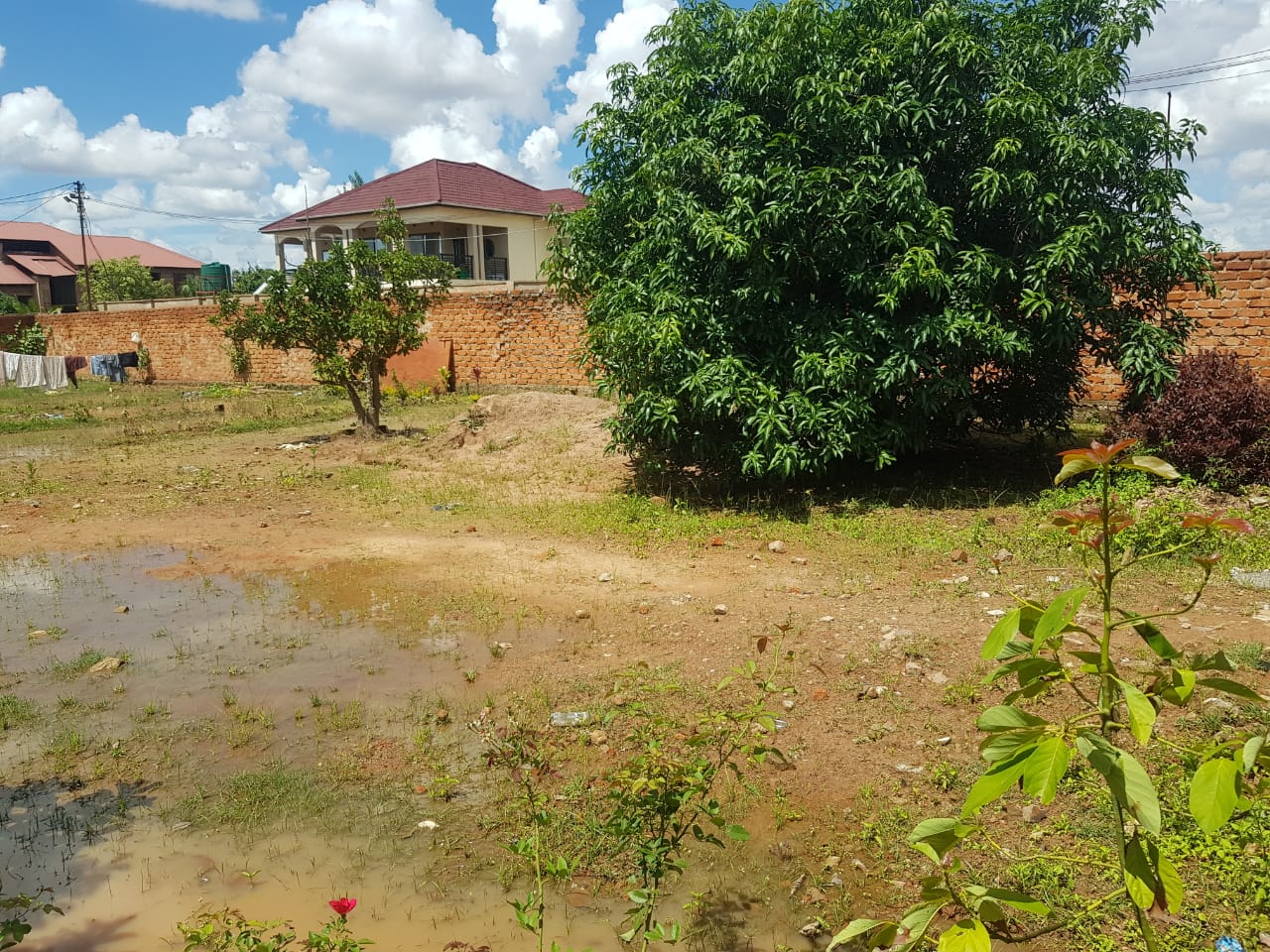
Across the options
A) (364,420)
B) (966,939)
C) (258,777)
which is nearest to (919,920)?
(966,939)

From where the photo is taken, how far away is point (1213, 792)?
1.19 m

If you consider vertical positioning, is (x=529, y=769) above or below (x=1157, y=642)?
below

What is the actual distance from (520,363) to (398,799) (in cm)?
1449

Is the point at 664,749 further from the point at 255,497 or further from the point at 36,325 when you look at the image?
the point at 36,325

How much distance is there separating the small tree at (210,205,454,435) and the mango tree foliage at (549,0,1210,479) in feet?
17.2

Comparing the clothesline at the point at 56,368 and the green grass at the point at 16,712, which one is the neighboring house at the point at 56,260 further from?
the green grass at the point at 16,712

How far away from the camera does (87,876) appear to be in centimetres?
323

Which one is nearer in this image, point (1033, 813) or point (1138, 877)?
point (1138, 877)

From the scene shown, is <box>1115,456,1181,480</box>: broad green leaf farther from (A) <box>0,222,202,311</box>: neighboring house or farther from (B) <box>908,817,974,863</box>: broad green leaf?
(A) <box>0,222,202,311</box>: neighboring house

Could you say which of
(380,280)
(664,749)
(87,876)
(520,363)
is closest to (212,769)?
(87,876)

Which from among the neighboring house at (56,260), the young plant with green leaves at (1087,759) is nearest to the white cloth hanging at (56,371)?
the neighboring house at (56,260)

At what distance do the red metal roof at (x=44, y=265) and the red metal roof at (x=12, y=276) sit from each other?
469mm

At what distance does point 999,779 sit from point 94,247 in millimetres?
55504

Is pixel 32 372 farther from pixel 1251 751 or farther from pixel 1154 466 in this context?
pixel 1251 751
